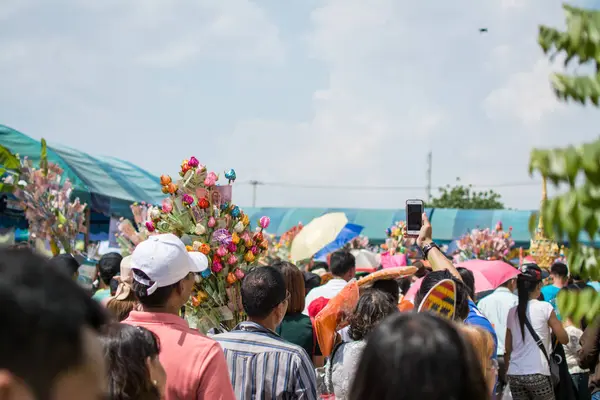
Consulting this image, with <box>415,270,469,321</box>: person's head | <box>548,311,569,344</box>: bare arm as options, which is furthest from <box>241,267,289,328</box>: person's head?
<box>548,311,569,344</box>: bare arm

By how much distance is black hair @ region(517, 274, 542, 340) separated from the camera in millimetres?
5988

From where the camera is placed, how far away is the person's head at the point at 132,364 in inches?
89.6

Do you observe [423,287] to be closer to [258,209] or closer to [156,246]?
[156,246]

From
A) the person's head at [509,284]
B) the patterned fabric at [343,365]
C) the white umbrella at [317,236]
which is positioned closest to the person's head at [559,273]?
the person's head at [509,284]

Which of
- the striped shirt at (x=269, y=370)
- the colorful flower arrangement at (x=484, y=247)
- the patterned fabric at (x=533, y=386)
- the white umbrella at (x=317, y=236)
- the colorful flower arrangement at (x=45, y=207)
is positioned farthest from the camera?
the colorful flower arrangement at (x=484, y=247)

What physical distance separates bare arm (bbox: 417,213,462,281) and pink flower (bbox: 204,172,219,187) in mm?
1547

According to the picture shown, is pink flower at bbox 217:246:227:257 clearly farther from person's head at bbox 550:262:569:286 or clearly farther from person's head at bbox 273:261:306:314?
person's head at bbox 550:262:569:286

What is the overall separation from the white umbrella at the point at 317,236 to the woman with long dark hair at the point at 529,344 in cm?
403

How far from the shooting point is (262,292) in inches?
142

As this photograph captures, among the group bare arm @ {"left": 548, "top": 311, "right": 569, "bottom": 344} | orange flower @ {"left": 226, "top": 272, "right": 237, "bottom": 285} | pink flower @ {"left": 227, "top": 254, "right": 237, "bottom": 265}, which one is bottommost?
bare arm @ {"left": 548, "top": 311, "right": 569, "bottom": 344}

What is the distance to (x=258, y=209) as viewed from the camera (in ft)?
99.6

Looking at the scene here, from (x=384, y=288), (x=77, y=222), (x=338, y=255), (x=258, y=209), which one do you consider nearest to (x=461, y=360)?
(x=384, y=288)

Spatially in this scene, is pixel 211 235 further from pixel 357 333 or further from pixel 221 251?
pixel 357 333

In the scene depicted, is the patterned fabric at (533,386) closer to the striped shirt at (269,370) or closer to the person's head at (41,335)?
the striped shirt at (269,370)
